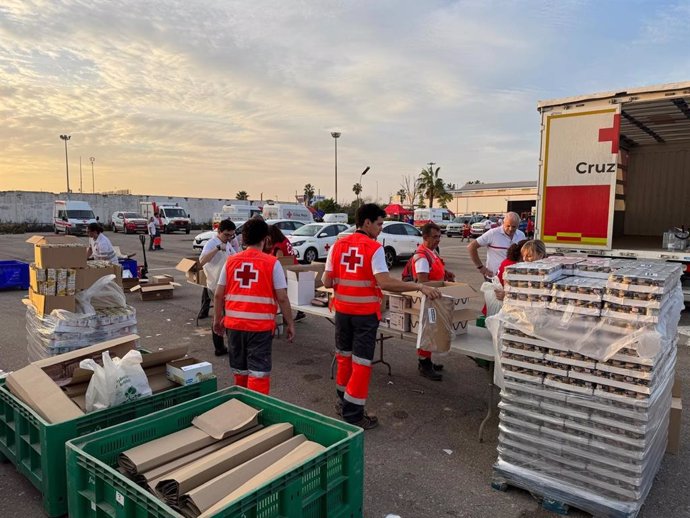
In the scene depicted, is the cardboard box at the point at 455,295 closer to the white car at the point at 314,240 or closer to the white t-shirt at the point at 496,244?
the white t-shirt at the point at 496,244

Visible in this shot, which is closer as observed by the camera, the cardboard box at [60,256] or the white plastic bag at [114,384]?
the white plastic bag at [114,384]

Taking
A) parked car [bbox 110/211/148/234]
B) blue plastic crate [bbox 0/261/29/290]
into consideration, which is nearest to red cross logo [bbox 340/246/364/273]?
blue plastic crate [bbox 0/261/29/290]

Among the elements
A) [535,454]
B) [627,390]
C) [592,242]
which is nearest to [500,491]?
[535,454]

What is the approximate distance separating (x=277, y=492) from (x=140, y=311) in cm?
786

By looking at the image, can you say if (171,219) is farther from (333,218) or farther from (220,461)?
(220,461)

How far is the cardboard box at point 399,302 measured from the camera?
15.3 feet

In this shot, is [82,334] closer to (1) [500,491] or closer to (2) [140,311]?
(1) [500,491]

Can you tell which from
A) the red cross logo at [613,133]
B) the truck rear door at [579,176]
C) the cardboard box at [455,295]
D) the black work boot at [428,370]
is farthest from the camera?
the truck rear door at [579,176]

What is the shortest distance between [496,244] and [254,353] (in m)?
3.67

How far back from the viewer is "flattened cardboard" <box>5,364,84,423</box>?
3039mm

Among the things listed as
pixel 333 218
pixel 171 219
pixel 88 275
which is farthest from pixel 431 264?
pixel 171 219

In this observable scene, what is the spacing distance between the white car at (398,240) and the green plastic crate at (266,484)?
13.1m

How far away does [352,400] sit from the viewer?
4074mm

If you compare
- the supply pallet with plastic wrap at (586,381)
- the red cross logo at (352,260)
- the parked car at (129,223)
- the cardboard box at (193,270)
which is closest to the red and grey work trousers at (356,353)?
the red cross logo at (352,260)
